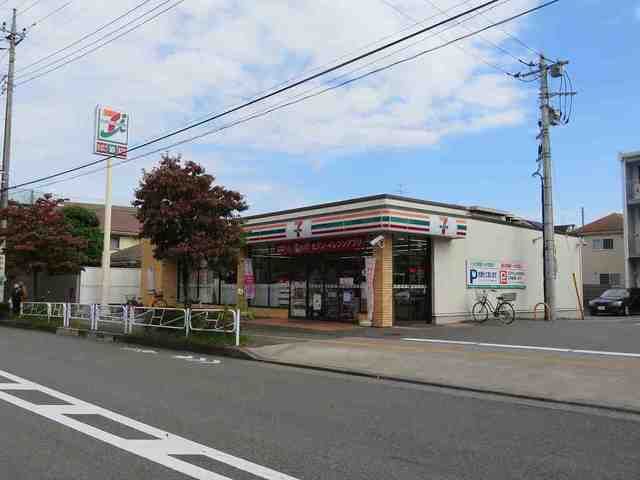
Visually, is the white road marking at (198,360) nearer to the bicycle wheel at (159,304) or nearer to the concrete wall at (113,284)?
the bicycle wheel at (159,304)

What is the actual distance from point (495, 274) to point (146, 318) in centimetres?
1283

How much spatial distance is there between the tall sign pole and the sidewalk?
8.80 m

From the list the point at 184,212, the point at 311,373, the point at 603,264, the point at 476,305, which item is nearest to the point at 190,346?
the point at 184,212

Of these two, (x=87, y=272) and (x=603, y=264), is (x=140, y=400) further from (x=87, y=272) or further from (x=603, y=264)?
(x=603, y=264)

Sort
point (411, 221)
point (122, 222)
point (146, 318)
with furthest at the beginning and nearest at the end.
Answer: point (122, 222), point (411, 221), point (146, 318)

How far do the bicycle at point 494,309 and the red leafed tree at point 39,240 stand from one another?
58.2 ft

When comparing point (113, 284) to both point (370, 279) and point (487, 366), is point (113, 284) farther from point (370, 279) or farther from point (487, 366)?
point (487, 366)

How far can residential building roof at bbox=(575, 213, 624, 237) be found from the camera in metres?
44.9

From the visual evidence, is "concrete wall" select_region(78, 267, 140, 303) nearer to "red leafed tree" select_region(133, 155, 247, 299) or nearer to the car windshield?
"red leafed tree" select_region(133, 155, 247, 299)

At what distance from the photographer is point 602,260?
45031 mm

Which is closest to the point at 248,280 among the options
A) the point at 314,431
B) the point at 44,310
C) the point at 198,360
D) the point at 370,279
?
the point at 370,279

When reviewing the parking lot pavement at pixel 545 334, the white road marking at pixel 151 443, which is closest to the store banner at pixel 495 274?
the parking lot pavement at pixel 545 334

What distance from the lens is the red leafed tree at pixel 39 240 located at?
2628 centimetres

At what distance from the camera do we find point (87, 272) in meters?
31.5
